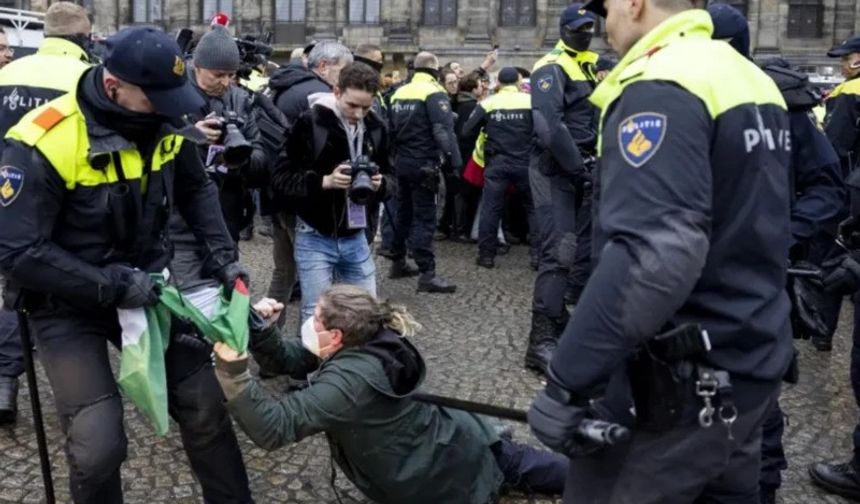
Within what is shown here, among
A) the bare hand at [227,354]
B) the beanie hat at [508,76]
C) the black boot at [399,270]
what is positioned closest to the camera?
the bare hand at [227,354]

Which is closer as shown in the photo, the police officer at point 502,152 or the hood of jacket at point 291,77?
the hood of jacket at point 291,77

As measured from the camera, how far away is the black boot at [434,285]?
886 centimetres

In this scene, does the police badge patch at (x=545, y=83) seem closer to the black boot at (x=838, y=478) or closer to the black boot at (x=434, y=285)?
the black boot at (x=838, y=478)

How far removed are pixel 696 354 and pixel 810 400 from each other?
392cm

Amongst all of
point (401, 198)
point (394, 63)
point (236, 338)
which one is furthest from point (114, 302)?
point (394, 63)

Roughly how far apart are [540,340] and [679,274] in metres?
4.12

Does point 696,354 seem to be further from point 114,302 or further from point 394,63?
point 394,63

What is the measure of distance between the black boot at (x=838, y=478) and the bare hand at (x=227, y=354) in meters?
2.88

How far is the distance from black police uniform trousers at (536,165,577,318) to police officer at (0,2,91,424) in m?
2.98

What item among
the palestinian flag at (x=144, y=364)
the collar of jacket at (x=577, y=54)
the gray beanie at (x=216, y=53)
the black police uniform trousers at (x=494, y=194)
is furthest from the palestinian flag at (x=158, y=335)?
the black police uniform trousers at (x=494, y=194)

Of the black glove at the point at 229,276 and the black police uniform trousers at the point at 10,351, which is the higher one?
the black glove at the point at 229,276

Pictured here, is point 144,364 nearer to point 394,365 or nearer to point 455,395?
point 394,365

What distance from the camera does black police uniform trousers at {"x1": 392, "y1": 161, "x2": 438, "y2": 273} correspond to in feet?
29.4

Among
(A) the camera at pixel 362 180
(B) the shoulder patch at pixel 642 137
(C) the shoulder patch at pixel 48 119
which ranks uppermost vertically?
(B) the shoulder patch at pixel 642 137
